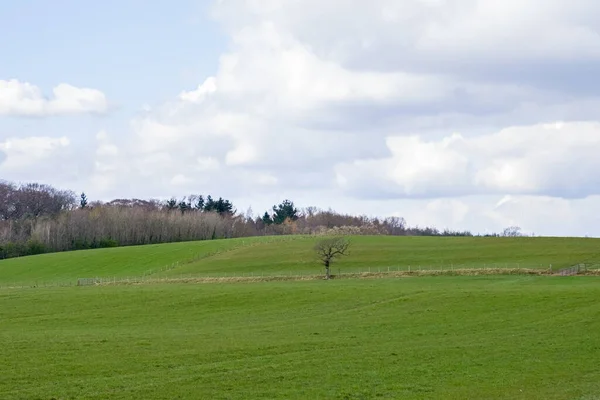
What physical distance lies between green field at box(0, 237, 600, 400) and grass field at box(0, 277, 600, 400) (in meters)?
0.08

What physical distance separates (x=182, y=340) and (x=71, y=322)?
55.1 ft

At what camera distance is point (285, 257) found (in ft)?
380

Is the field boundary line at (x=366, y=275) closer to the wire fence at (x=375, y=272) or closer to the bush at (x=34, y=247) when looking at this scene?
the wire fence at (x=375, y=272)

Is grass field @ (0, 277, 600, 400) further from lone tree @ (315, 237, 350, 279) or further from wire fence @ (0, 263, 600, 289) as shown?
lone tree @ (315, 237, 350, 279)

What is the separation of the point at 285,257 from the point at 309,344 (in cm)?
7742

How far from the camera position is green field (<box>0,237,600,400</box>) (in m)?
27.9

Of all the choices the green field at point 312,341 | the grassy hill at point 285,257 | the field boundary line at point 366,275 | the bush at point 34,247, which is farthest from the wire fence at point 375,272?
the bush at point 34,247

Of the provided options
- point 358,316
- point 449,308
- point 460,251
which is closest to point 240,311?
point 358,316

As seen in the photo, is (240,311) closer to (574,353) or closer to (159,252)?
(574,353)

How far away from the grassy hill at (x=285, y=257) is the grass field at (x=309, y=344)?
Answer: 34.2 metres

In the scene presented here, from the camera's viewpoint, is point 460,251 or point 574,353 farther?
point 460,251

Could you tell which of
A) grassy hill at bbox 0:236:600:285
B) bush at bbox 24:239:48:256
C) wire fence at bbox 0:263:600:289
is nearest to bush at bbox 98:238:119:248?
bush at bbox 24:239:48:256

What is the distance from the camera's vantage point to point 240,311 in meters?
60.0

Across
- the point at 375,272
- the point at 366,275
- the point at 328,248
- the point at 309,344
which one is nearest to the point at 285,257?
the point at 328,248
